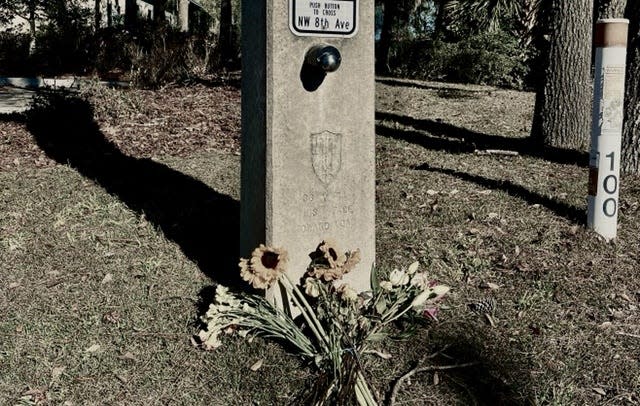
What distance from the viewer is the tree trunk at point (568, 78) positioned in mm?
7656

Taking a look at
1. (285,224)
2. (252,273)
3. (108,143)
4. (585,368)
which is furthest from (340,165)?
(108,143)

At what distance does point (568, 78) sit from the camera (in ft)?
25.3

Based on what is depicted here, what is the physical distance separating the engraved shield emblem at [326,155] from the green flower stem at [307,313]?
23.2 inches

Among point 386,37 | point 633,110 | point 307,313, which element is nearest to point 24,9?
point 386,37

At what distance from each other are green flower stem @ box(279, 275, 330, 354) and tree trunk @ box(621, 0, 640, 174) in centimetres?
392

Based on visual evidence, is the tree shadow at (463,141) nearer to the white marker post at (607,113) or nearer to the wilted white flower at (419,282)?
the white marker post at (607,113)

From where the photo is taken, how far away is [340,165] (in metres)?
4.09

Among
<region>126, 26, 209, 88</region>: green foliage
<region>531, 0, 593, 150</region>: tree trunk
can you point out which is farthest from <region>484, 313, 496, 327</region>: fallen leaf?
<region>126, 26, 209, 88</region>: green foliage

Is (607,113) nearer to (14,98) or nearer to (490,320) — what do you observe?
(490,320)

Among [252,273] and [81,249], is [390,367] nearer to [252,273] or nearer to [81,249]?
[252,273]

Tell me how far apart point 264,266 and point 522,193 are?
3076 mm

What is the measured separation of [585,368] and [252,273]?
1.71 metres

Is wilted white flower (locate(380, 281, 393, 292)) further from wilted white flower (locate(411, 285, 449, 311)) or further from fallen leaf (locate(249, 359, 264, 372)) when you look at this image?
fallen leaf (locate(249, 359, 264, 372))

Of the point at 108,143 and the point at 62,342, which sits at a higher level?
the point at 108,143
